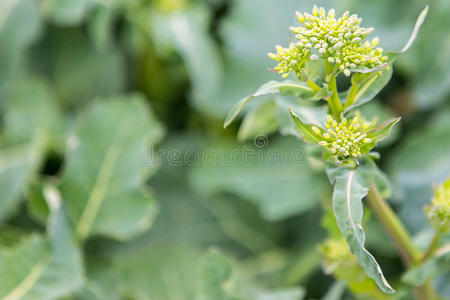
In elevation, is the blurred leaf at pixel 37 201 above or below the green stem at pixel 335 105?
below

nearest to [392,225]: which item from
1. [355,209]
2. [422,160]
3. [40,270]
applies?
[355,209]

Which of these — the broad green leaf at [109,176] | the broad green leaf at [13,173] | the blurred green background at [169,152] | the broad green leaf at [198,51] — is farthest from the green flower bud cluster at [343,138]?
the broad green leaf at [13,173]

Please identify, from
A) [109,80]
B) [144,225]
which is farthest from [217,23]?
[144,225]

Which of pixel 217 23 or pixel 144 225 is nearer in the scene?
pixel 144 225

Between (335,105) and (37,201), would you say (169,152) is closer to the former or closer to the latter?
(37,201)

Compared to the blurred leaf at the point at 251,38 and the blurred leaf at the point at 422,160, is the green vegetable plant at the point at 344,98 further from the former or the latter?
the blurred leaf at the point at 251,38

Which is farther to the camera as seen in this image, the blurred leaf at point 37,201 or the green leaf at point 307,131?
the blurred leaf at point 37,201

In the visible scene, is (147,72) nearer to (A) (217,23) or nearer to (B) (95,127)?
(A) (217,23)
